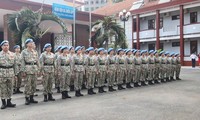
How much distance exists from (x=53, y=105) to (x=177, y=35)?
72.7 feet

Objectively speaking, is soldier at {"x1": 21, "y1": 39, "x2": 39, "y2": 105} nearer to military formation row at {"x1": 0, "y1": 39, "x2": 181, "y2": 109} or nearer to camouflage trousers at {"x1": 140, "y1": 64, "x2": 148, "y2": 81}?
military formation row at {"x1": 0, "y1": 39, "x2": 181, "y2": 109}

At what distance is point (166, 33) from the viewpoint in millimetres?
27688

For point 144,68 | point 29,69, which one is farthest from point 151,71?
point 29,69

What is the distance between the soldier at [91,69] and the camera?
28.5 ft

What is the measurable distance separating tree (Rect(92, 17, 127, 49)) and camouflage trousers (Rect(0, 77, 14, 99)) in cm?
959

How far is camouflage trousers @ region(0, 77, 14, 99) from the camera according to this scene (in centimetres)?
659

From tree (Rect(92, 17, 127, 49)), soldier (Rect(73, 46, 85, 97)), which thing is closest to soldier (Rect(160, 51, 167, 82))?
tree (Rect(92, 17, 127, 49))

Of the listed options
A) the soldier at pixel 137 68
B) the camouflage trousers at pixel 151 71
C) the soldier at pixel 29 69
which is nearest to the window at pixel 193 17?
the camouflage trousers at pixel 151 71

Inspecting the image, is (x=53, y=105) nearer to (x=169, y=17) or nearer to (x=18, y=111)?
(x=18, y=111)

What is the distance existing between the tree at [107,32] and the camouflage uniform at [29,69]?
8983mm

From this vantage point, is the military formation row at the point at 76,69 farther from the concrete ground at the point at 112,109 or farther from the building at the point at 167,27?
the building at the point at 167,27

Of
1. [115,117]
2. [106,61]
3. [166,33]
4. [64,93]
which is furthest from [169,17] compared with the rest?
[115,117]

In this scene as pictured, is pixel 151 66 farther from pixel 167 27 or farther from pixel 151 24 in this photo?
pixel 151 24

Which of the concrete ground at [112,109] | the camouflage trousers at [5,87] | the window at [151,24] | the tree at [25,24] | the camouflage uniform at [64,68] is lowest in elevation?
the concrete ground at [112,109]
